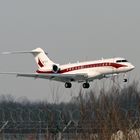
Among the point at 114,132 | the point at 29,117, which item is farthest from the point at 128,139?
the point at 29,117

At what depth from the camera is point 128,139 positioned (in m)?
9.08

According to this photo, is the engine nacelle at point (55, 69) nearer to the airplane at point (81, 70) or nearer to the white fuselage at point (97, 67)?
the airplane at point (81, 70)

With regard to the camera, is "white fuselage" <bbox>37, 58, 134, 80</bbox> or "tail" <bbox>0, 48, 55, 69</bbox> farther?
"tail" <bbox>0, 48, 55, 69</bbox>

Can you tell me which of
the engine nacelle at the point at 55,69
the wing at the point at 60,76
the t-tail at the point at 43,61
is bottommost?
the wing at the point at 60,76

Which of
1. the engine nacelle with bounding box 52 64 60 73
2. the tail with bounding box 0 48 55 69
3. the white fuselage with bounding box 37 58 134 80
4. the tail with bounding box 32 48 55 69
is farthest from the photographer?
the tail with bounding box 32 48 55 69

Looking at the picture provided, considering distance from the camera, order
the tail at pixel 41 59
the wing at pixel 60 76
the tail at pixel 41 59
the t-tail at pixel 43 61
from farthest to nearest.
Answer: the tail at pixel 41 59 → the tail at pixel 41 59 → the t-tail at pixel 43 61 → the wing at pixel 60 76

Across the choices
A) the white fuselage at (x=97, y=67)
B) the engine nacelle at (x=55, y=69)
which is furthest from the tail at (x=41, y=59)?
the white fuselage at (x=97, y=67)

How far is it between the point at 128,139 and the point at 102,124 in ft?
1.70

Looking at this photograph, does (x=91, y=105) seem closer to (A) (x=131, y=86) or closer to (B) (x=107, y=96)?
(B) (x=107, y=96)

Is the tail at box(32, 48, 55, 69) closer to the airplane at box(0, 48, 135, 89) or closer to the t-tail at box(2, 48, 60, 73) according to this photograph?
the t-tail at box(2, 48, 60, 73)

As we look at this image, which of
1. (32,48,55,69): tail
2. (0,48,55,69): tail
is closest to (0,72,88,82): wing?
(0,48,55,69): tail

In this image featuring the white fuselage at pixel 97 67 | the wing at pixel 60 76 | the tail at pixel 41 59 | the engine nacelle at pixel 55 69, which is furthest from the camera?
the tail at pixel 41 59

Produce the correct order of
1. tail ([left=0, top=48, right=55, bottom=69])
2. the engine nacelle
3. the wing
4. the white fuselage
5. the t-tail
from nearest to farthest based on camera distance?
the white fuselage < the wing < the engine nacelle < the t-tail < tail ([left=0, top=48, right=55, bottom=69])

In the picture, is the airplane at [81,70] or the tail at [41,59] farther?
the tail at [41,59]
